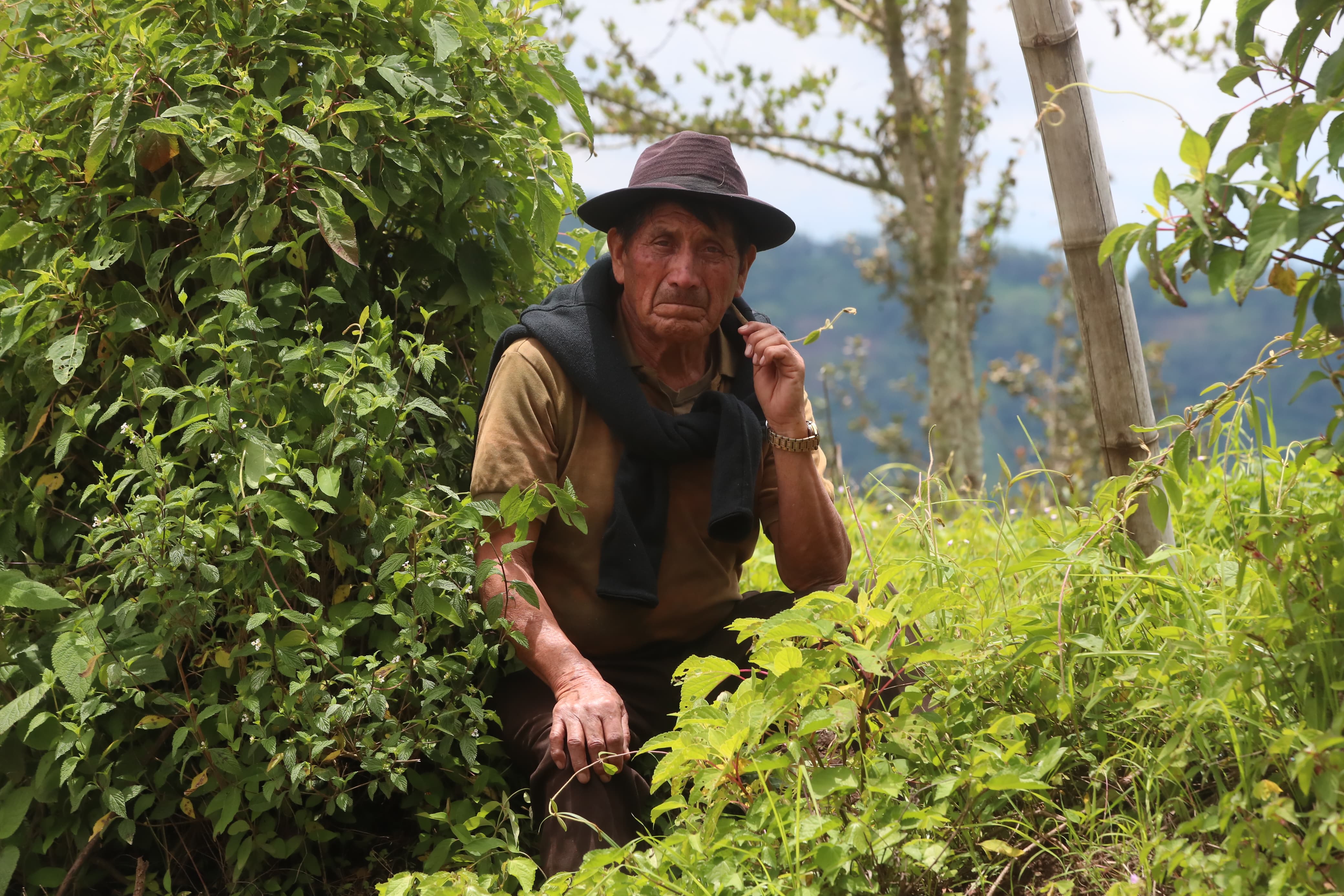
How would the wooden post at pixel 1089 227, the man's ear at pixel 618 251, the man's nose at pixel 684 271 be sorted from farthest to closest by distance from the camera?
the man's ear at pixel 618 251 → the man's nose at pixel 684 271 → the wooden post at pixel 1089 227

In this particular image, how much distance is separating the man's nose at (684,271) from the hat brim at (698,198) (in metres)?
0.15

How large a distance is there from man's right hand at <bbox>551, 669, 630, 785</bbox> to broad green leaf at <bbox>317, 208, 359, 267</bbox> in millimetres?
1161

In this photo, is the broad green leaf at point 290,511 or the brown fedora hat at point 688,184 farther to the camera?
the brown fedora hat at point 688,184

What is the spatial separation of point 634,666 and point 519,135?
4.85 feet

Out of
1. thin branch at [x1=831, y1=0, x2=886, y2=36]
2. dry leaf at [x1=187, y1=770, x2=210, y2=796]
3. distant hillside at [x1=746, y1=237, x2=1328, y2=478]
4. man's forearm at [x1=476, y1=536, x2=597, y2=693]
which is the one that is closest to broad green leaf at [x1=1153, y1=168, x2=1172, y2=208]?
man's forearm at [x1=476, y1=536, x2=597, y2=693]

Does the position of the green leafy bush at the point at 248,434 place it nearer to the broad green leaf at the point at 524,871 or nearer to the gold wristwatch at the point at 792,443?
the broad green leaf at the point at 524,871

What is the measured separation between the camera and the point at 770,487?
3.33 m

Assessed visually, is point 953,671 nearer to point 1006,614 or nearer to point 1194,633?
point 1006,614

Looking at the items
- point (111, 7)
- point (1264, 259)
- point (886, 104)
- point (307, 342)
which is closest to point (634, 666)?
point (307, 342)

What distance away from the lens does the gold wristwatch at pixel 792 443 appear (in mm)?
3086

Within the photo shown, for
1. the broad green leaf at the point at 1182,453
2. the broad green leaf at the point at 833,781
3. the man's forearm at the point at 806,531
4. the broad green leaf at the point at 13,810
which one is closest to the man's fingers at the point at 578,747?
the broad green leaf at the point at 833,781

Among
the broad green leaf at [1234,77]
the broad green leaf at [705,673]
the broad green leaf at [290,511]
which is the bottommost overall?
the broad green leaf at [705,673]

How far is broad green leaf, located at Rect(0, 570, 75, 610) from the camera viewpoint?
8.39ft

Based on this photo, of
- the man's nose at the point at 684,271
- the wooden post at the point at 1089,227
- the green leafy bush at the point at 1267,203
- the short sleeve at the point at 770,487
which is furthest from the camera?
the short sleeve at the point at 770,487
